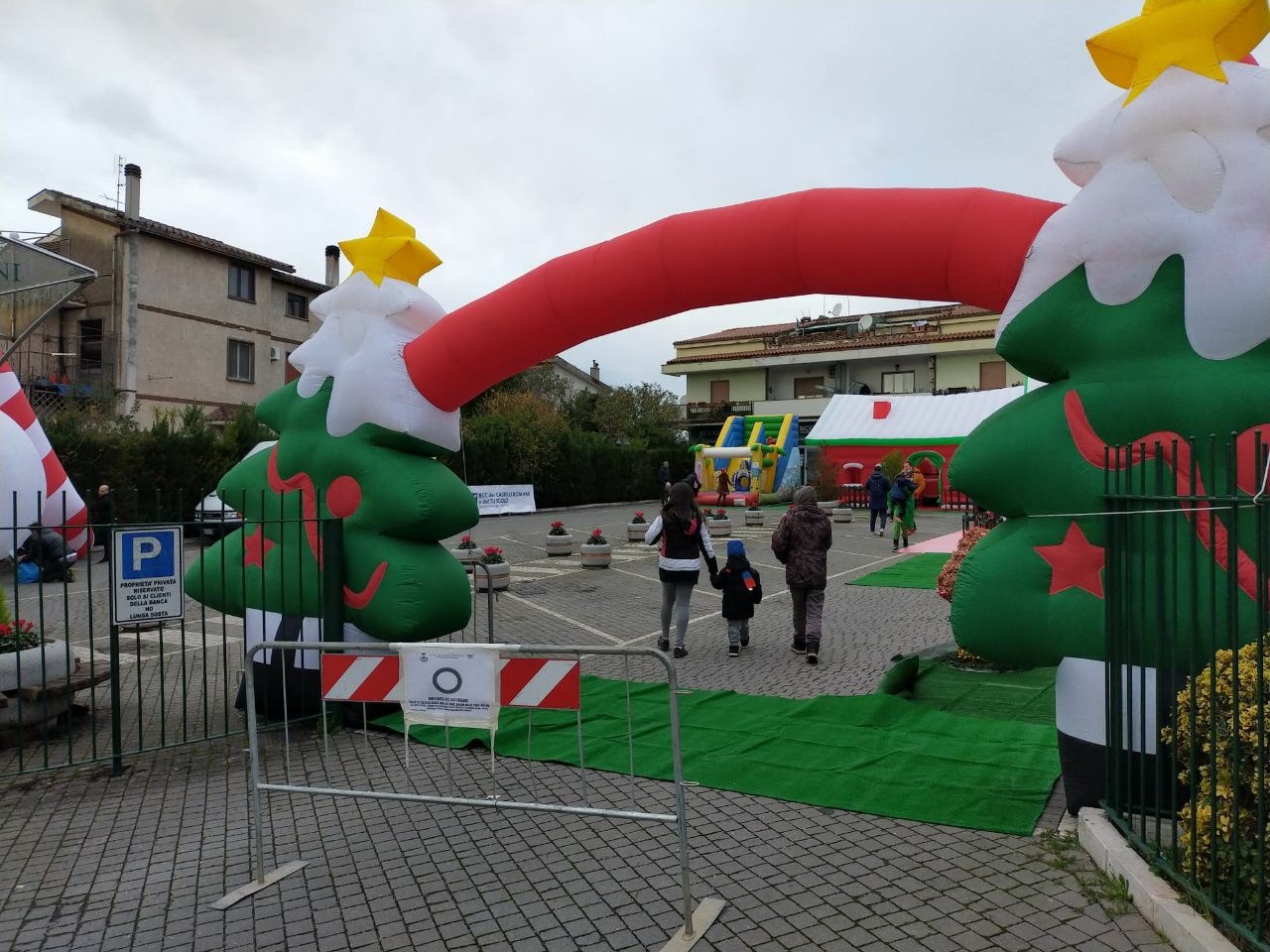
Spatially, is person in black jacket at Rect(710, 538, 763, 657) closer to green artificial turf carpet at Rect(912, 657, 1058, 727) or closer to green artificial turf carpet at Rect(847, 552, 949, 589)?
green artificial turf carpet at Rect(912, 657, 1058, 727)

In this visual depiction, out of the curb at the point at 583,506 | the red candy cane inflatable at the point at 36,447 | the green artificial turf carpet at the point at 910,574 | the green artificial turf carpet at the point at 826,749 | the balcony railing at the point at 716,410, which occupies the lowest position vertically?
the green artificial turf carpet at the point at 826,749

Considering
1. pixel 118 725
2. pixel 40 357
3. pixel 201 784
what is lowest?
pixel 201 784

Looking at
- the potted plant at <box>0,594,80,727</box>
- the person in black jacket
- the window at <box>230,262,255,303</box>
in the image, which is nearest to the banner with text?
the window at <box>230,262,255,303</box>

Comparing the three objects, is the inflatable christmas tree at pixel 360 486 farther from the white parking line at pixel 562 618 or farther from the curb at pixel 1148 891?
the curb at pixel 1148 891

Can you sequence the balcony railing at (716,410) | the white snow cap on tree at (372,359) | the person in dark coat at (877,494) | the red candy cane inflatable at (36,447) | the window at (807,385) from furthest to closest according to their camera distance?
1. the balcony railing at (716,410)
2. the window at (807,385)
3. the person in dark coat at (877,494)
4. the red candy cane inflatable at (36,447)
5. the white snow cap on tree at (372,359)

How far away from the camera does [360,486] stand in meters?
7.08

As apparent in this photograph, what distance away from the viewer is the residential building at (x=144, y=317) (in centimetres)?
2686

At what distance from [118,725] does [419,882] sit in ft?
9.69

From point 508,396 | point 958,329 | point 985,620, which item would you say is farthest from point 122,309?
point 958,329

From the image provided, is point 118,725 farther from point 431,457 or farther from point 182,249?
point 182,249

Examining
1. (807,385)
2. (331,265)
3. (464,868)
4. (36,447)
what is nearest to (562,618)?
(464,868)

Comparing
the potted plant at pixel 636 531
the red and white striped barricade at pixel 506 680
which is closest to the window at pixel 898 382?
the potted plant at pixel 636 531

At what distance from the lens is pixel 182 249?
28266 mm

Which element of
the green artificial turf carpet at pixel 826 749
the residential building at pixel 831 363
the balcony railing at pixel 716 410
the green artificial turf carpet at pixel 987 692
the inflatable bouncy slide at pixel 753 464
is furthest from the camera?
the balcony railing at pixel 716 410
